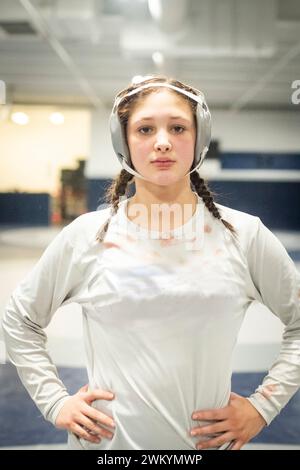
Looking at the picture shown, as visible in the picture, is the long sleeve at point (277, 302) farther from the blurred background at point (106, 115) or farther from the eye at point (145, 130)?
the eye at point (145, 130)

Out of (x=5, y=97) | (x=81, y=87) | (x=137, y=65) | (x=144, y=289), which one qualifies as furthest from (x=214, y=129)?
(x=5, y=97)

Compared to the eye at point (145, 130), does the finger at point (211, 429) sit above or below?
below

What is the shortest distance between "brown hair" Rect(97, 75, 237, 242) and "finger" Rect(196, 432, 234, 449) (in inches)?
23.2

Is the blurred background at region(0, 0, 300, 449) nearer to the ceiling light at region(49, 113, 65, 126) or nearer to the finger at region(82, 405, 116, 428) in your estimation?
the ceiling light at region(49, 113, 65, 126)

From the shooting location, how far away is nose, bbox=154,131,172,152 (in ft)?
4.06

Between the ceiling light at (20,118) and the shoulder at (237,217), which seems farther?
the ceiling light at (20,118)

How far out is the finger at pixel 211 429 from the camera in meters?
1.31

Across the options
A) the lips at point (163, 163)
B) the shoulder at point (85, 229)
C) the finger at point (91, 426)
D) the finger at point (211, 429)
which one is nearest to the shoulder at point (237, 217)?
the lips at point (163, 163)

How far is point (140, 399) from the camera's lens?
4.23ft

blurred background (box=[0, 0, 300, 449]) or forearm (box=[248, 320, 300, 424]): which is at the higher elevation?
blurred background (box=[0, 0, 300, 449])

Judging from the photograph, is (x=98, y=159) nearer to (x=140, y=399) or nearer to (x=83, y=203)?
(x=83, y=203)

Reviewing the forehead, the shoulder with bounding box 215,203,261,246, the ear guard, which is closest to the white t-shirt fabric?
the shoulder with bounding box 215,203,261,246

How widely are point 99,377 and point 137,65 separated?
3.32 ft
